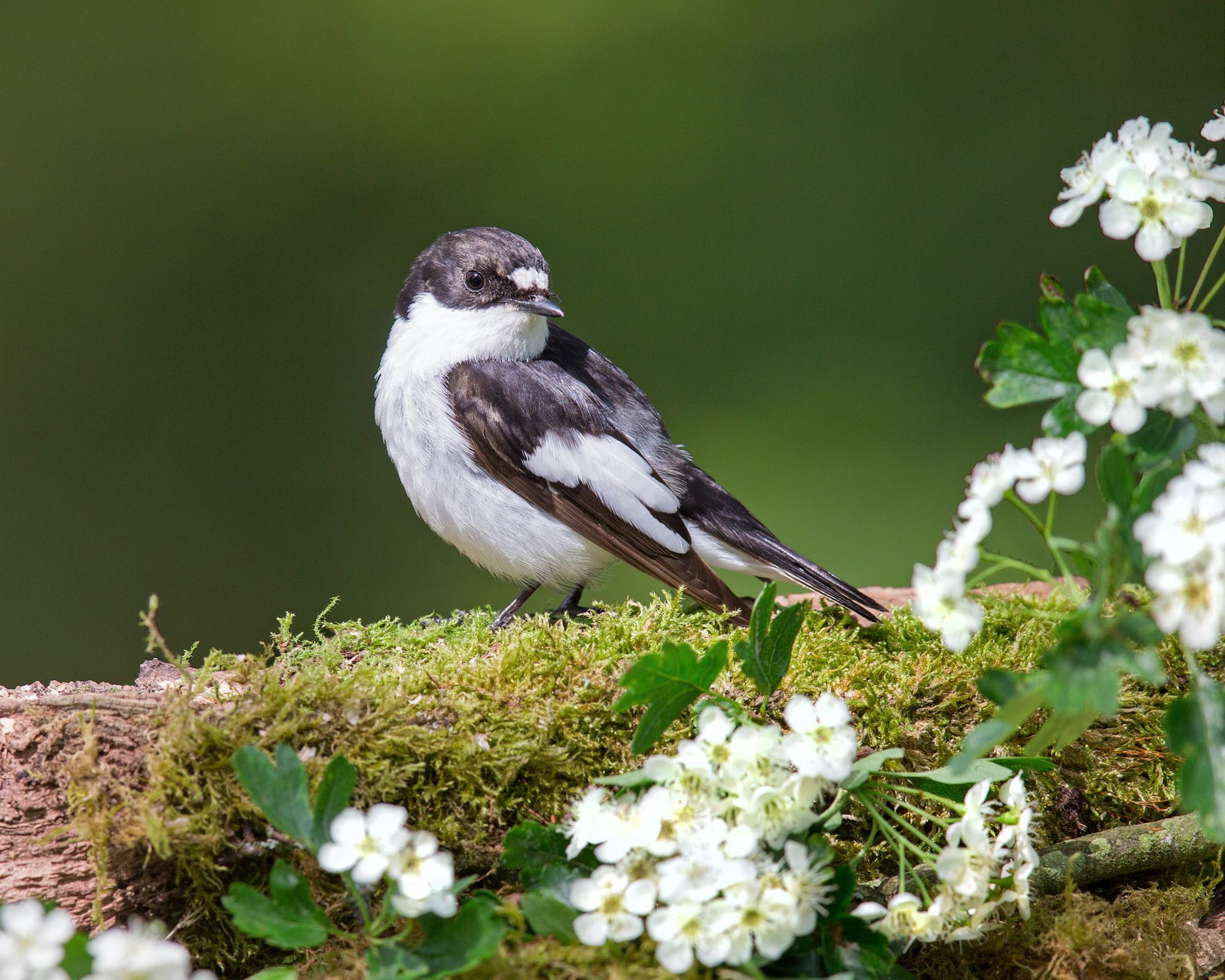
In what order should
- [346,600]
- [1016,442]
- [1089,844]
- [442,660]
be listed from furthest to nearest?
[346,600], [1016,442], [442,660], [1089,844]

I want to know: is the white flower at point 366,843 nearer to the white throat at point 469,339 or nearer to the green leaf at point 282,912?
the green leaf at point 282,912

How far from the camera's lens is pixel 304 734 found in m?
1.37

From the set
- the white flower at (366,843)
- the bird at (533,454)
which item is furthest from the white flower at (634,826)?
the bird at (533,454)

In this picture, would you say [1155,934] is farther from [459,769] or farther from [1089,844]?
[459,769]

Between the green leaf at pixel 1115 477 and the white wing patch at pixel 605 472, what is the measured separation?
1688 mm

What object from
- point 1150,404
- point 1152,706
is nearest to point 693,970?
point 1150,404

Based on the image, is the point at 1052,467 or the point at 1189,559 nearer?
the point at 1189,559

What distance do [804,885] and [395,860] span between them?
40 centimetres

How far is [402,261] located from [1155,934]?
4.96 metres

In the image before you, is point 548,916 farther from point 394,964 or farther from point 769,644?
point 769,644

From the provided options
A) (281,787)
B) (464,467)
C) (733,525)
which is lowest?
(281,787)

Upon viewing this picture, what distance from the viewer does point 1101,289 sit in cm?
115

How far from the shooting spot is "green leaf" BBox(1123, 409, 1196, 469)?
104 centimetres

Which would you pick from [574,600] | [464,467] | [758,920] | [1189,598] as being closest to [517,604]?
[574,600]
